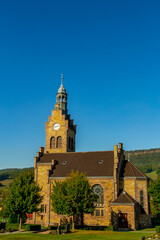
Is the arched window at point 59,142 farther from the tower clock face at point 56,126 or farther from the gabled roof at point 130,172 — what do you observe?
the gabled roof at point 130,172

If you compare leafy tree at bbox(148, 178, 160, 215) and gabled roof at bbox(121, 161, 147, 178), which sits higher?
gabled roof at bbox(121, 161, 147, 178)

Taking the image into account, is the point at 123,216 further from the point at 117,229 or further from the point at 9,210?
the point at 9,210

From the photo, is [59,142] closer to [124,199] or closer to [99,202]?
[99,202]

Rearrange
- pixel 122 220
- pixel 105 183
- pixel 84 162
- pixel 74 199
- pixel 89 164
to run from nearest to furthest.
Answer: pixel 74 199, pixel 122 220, pixel 105 183, pixel 89 164, pixel 84 162

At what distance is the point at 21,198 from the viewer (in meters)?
43.1

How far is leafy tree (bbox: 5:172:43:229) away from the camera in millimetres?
42822

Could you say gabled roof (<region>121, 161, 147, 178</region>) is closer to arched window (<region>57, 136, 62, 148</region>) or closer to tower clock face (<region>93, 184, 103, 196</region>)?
tower clock face (<region>93, 184, 103, 196</region>)

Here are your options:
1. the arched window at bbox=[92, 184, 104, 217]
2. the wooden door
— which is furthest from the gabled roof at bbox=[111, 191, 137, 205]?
the arched window at bbox=[92, 184, 104, 217]

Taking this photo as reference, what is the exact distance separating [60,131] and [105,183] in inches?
811

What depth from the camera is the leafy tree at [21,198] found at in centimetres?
4282

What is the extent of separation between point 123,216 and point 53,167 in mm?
18070

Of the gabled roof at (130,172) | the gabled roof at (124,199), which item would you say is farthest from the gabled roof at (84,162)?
the gabled roof at (124,199)

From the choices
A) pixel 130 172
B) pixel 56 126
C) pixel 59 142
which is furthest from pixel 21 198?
pixel 56 126

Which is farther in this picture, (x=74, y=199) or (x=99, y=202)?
(x=99, y=202)
